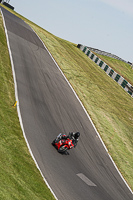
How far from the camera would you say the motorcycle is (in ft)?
50.7

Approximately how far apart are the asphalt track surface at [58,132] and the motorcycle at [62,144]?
304 mm

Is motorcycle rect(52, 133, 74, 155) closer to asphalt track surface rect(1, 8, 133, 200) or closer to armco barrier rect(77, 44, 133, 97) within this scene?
asphalt track surface rect(1, 8, 133, 200)

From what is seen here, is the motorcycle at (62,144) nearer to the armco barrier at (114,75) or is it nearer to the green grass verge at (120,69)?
the armco barrier at (114,75)

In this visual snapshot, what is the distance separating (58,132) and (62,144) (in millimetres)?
2147

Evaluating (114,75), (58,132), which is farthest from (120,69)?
(58,132)

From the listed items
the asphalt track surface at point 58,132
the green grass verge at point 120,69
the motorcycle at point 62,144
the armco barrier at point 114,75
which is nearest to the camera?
the asphalt track surface at point 58,132

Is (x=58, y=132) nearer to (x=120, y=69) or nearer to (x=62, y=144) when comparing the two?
(x=62, y=144)

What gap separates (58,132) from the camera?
1755cm

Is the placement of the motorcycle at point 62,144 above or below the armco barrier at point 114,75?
below

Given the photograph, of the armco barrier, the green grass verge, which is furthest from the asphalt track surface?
the green grass verge

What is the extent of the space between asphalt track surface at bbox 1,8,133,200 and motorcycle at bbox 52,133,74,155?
30 centimetres

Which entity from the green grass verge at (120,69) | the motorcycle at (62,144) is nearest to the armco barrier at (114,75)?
the green grass verge at (120,69)

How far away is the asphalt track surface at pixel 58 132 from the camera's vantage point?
13.8m

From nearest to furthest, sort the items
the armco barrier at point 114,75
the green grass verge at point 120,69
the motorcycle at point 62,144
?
the motorcycle at point 62,144
the armco barrier at point 114,75
the green grass verge at point 120,69
